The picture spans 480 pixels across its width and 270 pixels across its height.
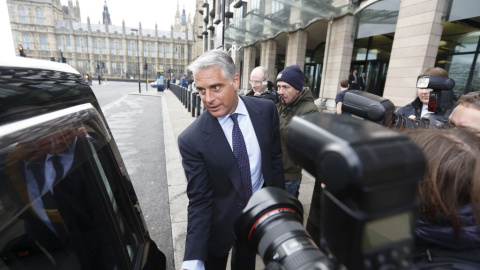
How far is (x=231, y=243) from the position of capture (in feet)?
5.59

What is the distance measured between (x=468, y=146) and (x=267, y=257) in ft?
2.18

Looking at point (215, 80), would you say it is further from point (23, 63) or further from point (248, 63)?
point (248, 63)

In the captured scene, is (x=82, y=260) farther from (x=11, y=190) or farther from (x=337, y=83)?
(x=337, y=83)

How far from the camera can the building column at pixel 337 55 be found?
1013 cm

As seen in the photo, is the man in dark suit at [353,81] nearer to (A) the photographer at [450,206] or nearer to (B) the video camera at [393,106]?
(B) the video camera at [393,106]

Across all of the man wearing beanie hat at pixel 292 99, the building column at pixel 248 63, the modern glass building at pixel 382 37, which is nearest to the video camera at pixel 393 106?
the man wearing beanie hat at pixel 292 99

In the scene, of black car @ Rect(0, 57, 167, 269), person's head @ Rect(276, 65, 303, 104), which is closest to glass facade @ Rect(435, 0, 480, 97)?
person's head @ Rect(276, 65, 303, 104)

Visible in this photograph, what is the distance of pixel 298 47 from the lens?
44.9 ft

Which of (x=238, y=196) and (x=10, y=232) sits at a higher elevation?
(x=10, y=232)

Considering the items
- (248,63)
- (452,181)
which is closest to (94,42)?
(248,63)

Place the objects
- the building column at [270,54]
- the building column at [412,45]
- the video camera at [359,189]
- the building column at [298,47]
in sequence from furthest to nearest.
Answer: the building column at [270,54] < the building column at [298,47] < the building column at [412,45] < the video camera at [359,189]

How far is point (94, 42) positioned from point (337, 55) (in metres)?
85.2

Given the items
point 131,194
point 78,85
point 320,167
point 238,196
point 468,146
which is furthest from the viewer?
point 238,196

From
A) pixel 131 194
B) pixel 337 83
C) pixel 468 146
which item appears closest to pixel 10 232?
pixel 131 194
